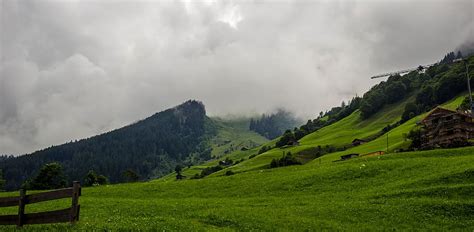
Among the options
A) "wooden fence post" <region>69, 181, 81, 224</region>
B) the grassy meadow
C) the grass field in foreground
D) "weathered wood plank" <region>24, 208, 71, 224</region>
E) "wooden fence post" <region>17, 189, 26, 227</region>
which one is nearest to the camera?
"weathered wood plank" <region>24, 208, 71, 224</region>

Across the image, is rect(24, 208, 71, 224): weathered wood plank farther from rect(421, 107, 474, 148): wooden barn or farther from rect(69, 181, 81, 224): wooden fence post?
rect(421, 107, 474, 148): wooden barn

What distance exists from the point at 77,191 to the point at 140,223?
5.13 meters

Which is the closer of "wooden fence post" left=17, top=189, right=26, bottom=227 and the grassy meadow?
"wooden fence post" left=17, top=189, right=26, bottom=227

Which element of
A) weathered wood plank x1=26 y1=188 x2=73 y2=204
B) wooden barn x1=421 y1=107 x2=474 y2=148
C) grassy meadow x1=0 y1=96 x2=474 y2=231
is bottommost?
Answer: grassy meadow x1=0 y1=96 x2=474 y2=231

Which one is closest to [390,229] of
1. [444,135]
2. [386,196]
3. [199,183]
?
[386,196]

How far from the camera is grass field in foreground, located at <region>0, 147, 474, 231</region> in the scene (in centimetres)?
2881

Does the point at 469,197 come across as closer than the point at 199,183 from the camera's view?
Yes

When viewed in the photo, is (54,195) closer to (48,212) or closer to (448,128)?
(48,212)

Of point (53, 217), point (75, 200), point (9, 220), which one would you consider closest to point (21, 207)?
point (9, 220)

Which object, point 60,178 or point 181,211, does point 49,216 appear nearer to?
point 181,211

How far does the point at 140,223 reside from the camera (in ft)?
86.5

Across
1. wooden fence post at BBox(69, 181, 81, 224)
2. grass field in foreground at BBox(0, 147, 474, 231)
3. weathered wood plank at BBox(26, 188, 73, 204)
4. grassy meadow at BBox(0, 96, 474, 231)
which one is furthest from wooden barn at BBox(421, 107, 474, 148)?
weathered wood plank at BBox(26, 188, 73, 204)

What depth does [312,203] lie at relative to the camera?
1490 inches

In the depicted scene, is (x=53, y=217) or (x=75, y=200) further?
(x=75, y=200)
